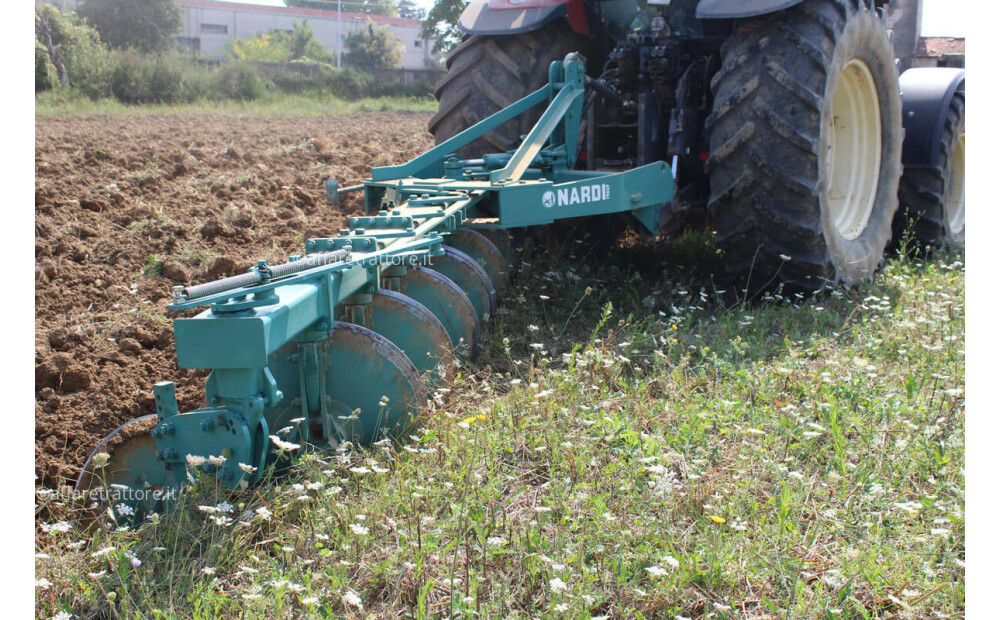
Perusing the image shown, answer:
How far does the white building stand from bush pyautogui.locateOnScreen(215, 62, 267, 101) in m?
31.1

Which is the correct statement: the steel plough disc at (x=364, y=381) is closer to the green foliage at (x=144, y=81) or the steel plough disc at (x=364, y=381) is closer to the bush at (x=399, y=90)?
the green foliage at (x=144, y=81)

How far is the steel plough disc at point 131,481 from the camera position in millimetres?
2408

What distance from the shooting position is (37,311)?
161 inches

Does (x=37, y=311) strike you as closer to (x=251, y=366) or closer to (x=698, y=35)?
(x=251, y=366)

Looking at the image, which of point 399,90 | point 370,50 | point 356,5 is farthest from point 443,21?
point 356,5

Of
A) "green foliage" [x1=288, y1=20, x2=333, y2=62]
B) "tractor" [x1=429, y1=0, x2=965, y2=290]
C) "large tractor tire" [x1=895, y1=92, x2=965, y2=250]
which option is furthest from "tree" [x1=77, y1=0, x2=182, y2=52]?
"large tractor tire" [x1=895, y1=92, x2=965, y2=250]

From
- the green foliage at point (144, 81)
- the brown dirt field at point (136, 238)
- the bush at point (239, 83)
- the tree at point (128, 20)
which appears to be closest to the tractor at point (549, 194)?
the brown dirt field at point (136, 238)

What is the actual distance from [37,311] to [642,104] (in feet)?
10.8

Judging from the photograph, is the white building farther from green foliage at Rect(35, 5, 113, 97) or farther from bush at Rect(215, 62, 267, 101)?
green foliage at Rect(35, 5, 113, 97)

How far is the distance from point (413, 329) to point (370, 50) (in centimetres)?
4735

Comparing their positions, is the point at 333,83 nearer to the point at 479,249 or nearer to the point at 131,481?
the point at 479,249

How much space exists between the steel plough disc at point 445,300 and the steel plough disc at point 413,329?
0.98ft

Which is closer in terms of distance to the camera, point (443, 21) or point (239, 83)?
point (239, 83)

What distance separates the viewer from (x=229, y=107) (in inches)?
779
